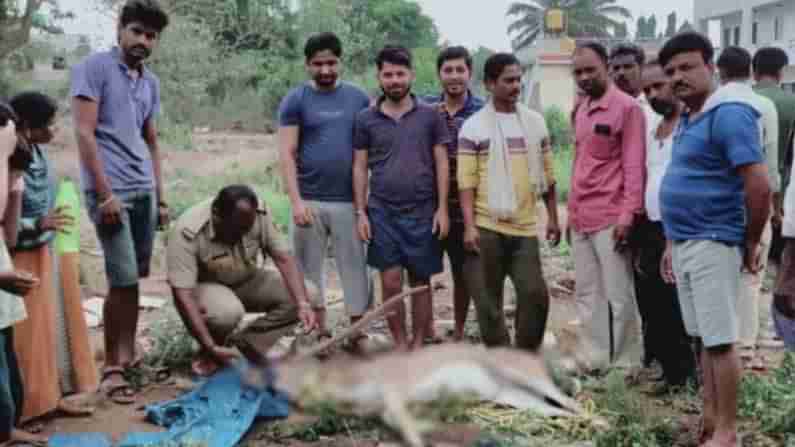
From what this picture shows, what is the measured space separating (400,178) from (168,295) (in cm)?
352

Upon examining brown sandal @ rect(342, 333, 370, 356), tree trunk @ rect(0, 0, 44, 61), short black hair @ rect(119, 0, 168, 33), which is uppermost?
tree trunk @ rect(0, 0, 44, 61)

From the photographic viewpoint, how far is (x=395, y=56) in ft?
16.7

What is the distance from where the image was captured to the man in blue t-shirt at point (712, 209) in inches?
139

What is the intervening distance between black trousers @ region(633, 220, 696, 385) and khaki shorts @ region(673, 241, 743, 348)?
1102 millimetres

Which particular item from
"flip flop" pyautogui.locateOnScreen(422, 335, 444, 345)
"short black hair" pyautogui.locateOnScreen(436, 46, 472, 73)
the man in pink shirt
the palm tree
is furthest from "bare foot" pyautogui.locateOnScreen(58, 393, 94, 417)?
the palm tree

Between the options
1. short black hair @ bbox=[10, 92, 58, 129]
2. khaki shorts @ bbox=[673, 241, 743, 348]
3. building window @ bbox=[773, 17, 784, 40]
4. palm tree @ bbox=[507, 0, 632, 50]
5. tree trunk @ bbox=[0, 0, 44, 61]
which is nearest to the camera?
khaki shorts @ bbox=[673, 241, 743, 348]

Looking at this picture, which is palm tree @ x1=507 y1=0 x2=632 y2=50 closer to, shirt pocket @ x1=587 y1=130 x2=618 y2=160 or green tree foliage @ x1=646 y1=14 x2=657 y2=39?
green tree foliage @ x1=646 y1=14 x2=657 y2=39

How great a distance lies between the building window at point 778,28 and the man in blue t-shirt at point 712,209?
1027 inches

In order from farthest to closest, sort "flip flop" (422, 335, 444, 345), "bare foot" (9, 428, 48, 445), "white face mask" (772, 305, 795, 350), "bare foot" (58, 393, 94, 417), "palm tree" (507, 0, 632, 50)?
"palm tree" (507, 0, 632, 50)
"flip flop" (422, 335, 444, 345)
"bare foot" (58, 393, 94, 417)
"bare foot" (9, 428, 48, 445)
"white face mask" (772, 305, 795, 350)

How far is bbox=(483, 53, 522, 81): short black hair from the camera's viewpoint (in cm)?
496

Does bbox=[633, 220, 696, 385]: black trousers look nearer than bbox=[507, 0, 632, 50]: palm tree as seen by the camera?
Yes

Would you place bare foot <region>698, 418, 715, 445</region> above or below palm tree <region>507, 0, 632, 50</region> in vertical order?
below

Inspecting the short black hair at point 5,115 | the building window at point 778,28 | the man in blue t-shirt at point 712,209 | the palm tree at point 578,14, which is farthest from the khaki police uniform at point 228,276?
the palm tree at point 578,14

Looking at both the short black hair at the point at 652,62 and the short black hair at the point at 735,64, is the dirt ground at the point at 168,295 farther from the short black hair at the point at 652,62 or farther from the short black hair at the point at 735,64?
the short black hair at the point at 735,64
